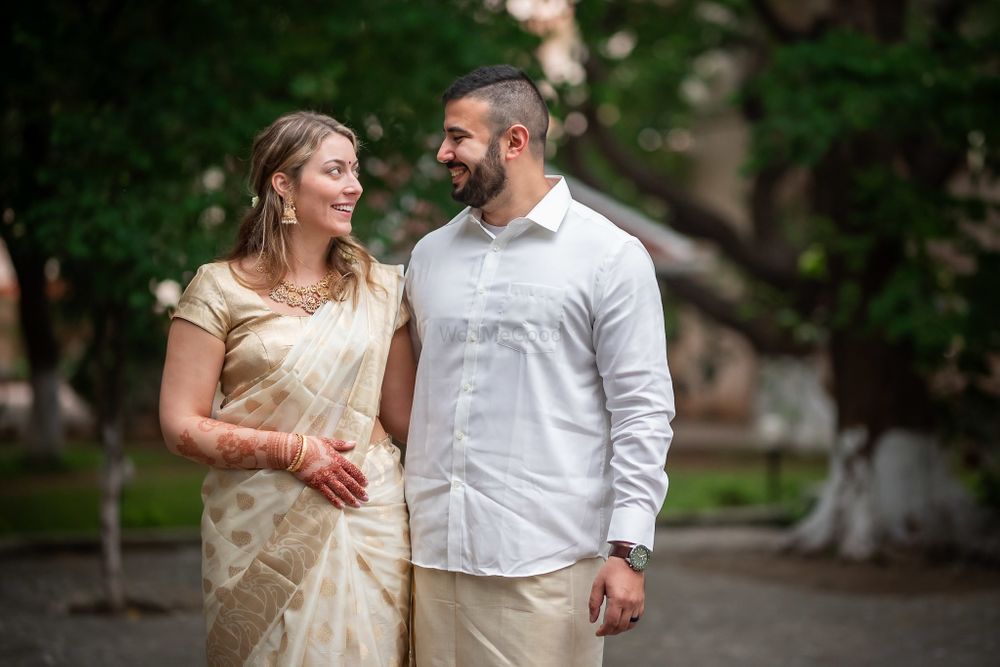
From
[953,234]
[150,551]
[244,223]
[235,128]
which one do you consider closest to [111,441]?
[235,128]

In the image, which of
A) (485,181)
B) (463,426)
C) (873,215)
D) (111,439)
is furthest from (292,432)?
(873,215)

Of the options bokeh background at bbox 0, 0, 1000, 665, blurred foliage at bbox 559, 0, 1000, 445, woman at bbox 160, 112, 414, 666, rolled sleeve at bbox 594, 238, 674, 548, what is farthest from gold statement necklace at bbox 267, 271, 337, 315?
blurred foliage at bbox 559, 0, 1000, 445

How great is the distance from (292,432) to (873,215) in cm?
764

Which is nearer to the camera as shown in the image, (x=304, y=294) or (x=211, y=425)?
(x=211, y=425)

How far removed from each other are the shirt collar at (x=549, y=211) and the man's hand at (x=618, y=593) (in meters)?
0.89

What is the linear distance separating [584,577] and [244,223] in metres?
1.33

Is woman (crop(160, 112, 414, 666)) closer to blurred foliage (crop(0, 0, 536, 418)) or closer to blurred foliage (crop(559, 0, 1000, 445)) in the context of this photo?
blurred foliage (crop(0, 0, 536, 418))

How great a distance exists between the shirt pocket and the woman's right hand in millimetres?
526

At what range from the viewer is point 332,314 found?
3.29m

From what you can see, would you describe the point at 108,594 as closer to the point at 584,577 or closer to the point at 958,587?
the point at 584,577

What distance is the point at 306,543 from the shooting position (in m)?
3.23

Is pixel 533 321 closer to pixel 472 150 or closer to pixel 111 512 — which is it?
pixel 472 150

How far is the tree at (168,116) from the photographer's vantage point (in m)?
7.02

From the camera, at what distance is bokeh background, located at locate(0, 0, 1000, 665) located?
731 centimetres
